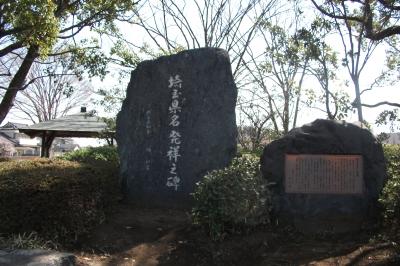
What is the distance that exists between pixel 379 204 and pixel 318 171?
2.98ft

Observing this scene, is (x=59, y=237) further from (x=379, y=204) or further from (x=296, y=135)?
(x=379, y=204)

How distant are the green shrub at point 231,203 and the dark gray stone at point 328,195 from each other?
1.09 ft

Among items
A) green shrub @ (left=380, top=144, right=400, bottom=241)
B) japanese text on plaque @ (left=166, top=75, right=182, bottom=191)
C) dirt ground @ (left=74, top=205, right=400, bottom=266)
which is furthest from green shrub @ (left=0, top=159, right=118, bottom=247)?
green shrub @ (left=380, top=144, right=400, bottom=241)

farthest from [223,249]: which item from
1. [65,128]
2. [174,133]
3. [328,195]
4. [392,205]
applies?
[65,128]

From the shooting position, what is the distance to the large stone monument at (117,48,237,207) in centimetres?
804

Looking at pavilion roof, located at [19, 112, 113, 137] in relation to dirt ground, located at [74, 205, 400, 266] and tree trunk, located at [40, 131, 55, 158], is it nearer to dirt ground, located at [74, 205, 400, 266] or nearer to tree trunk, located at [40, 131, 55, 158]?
tree trunk, located at [40, 131, 55, 158]

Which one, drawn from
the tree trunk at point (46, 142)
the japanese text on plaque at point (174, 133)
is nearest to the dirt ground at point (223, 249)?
the japanese text on plaque at point (174, 133)

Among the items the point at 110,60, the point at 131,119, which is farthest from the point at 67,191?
the point at 110,60

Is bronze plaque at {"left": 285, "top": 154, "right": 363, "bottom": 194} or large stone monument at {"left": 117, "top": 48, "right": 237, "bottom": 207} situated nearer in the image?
bronze plaque at {"left": 285, "top": 154, "right": 363, "bottom": 194}

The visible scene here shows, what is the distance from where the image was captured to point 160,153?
8250mm

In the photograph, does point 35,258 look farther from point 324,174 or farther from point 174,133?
point 324,174

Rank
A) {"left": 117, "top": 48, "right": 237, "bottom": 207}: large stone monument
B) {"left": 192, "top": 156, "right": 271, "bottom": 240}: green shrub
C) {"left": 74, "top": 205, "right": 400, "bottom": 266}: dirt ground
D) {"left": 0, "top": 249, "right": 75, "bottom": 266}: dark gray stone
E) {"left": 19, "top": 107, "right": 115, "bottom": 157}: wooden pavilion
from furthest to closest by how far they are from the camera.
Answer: {"left": 19, "top": 107, "right": 115, "bottom": 157}: wooden pavilion → {"left": 117, "top": 48, "right": 237, "bottom": 207}: large stone monument → {"left": 192, "top": 156, "right": 271, "bottom": 240}: green shrub → {"left": 74, "top": 205, "right": 400, "bottom": 266}: dirt ground → {"left": 0, "top": 249, "right": 75, "bottom": 266}: dark gray stone

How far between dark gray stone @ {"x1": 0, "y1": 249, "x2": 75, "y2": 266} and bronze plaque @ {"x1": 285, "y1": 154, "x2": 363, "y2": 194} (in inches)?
121

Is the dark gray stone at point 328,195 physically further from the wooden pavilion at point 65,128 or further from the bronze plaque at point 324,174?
the wooden pavilion at point 65,128
